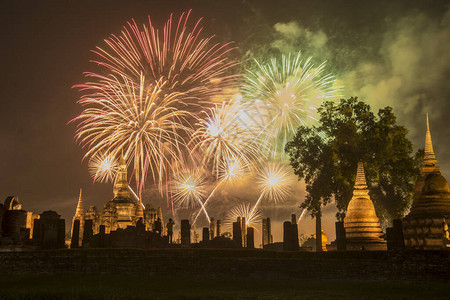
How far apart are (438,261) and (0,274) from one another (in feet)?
51.2

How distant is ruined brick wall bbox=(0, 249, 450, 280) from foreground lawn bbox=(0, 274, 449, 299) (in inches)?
23.8

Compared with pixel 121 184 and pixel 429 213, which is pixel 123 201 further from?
pixel 429 213

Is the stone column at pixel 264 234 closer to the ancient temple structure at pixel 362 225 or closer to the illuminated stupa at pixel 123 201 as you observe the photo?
the illuminated stupa at pixel 123 201

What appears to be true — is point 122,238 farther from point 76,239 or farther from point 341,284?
point 341,284

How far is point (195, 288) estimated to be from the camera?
13.6 m

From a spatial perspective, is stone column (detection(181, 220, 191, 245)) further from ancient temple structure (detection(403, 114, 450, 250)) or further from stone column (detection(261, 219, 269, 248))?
stone column (detection(261, 219, 269, 248))

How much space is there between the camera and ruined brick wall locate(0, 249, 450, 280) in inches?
625

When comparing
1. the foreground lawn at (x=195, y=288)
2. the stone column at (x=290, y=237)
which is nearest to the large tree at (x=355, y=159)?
Result: the stone column at (x=290, y=237)

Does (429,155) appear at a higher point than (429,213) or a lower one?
higher

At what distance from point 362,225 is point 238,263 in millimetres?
10500

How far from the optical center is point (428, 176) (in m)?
26.9

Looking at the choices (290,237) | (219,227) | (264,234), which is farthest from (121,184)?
(290,237)

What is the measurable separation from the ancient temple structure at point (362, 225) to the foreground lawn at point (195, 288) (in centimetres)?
934

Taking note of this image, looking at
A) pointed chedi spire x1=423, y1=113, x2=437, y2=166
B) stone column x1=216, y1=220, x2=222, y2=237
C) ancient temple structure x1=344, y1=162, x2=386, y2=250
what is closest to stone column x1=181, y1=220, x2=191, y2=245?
ancient temple structure x1=344, y1=162, x2=386, y2=250
